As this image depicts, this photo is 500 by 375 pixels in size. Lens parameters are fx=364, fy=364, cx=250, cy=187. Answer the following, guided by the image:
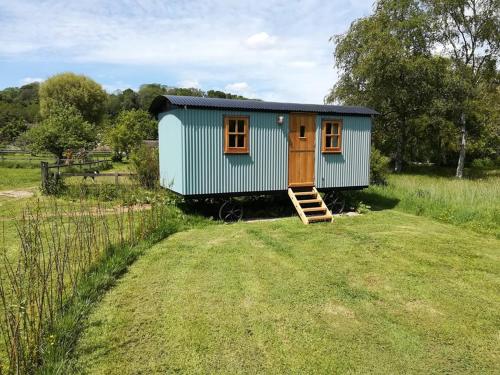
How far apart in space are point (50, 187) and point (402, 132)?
814 inches

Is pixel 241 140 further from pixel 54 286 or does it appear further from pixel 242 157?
pixel 54 286

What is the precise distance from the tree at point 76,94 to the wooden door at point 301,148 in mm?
41738

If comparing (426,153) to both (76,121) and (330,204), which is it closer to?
(330,204)

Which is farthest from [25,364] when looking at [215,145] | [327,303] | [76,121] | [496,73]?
[496,73]

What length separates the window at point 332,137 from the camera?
34.2 ft

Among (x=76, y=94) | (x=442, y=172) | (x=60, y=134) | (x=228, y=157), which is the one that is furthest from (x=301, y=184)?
(x=76, y=94)

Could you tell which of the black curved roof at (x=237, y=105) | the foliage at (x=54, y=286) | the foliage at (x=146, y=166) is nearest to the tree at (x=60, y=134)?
the foliage at (x=146, y=166)

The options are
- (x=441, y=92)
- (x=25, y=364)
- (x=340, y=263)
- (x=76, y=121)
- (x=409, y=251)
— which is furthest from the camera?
(x=441, y=92)

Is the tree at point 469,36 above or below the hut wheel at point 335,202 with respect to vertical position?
above

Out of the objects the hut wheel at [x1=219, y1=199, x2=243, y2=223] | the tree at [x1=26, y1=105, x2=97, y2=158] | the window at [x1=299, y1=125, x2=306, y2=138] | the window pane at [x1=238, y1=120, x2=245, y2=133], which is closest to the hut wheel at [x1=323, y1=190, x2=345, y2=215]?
the window at [x1=299, y1=125, x2=306, y2=138]

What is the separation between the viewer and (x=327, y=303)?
4.85 meters

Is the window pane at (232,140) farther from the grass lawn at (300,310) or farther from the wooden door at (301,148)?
the grass lawn at (300,310)

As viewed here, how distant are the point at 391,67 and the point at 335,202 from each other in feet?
44.9

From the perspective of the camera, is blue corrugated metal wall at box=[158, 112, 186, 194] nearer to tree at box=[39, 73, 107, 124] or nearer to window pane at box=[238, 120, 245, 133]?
window pane at box=[238, 120, 245, 133]
